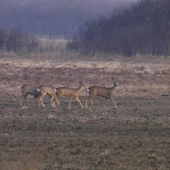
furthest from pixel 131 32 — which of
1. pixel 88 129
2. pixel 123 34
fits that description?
pixel 88 129

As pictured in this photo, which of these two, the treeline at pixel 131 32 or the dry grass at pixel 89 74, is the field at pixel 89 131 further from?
the treeline at pixel 131 32

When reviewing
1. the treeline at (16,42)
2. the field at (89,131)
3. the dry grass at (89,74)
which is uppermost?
the treeline at (16,42)

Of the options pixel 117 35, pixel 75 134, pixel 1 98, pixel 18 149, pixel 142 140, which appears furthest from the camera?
pixel 117 35

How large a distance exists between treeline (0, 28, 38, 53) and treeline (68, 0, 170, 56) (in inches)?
159

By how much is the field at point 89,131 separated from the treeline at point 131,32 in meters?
13.9

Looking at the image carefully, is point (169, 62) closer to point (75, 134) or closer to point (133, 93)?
point (133, 93)

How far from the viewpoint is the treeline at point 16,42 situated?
37.4 meters

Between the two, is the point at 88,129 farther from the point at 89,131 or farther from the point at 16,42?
the point at 16,42

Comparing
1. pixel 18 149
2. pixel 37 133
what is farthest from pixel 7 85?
pixel 18 149

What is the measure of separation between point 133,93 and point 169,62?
11.7m

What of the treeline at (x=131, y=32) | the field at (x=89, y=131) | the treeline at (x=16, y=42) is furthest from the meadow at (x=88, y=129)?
the treeline at (x=16, y=42)

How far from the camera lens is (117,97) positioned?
60.6 ft

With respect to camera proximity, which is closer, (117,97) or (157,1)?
(117,97)

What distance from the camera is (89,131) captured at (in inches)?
422
